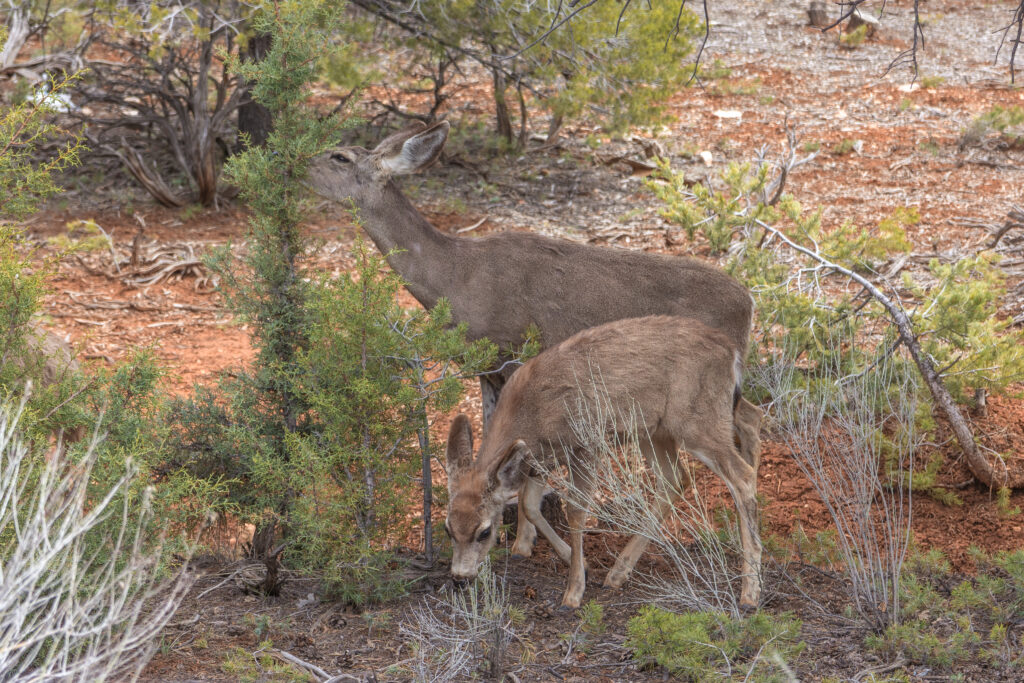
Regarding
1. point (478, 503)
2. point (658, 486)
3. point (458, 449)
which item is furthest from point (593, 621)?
point (458, 449)

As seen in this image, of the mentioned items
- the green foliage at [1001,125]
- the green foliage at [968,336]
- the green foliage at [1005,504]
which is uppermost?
the green foliage at [1001,125]

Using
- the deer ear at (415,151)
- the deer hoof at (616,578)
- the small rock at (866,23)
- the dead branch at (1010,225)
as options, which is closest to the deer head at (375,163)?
the deer ear at (415,151)

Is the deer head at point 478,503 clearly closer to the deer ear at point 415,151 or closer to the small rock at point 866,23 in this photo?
the deer ear at point 415,151

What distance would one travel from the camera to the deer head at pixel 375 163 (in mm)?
7926

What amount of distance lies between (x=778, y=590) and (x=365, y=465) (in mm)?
2773

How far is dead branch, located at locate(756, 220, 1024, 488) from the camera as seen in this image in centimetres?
754

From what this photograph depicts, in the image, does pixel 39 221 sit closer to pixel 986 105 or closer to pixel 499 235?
pixel 499 235

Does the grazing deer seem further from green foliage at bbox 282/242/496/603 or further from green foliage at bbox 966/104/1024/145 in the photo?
green foliage at bbox 966/104/1024/145

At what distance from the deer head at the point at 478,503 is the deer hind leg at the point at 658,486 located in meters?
0.89

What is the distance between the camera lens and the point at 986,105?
17.5m

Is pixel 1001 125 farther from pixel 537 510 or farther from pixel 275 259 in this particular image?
pixel 275 259

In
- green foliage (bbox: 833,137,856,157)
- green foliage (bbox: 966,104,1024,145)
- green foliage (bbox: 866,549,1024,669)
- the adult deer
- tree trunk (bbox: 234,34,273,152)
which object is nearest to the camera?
green foliage (bbox: 866,549,1024,669)

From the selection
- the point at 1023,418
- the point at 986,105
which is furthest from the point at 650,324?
the point at 986,105

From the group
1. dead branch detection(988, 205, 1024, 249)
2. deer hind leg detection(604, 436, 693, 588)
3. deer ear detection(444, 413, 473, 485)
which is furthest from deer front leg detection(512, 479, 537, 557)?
dead branch detection(988, 205, 1024, 249)
